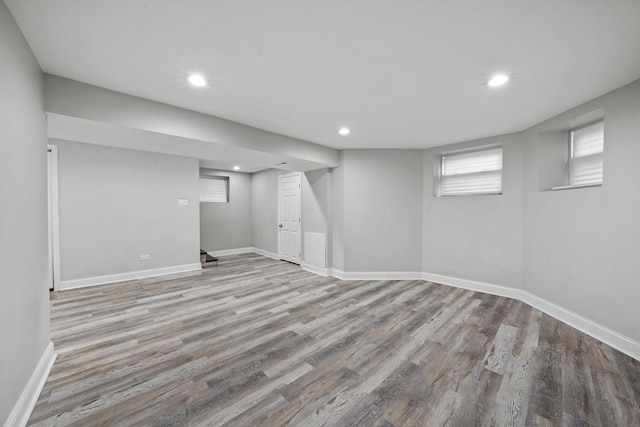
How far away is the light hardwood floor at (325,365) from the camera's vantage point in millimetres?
1574

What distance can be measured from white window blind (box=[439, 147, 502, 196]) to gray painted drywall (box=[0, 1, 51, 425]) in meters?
5.07

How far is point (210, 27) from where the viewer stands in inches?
60.5

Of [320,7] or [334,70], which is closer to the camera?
[320,7]

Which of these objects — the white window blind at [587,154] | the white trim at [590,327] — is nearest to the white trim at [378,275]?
the white trim at [590,327]

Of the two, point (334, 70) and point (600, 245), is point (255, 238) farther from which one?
point (600, 245)

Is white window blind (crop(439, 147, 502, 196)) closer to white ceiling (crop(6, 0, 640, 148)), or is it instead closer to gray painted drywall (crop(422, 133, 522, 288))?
gray painted drywall (crop(422, 133, 522, 288))

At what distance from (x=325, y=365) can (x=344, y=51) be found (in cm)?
247

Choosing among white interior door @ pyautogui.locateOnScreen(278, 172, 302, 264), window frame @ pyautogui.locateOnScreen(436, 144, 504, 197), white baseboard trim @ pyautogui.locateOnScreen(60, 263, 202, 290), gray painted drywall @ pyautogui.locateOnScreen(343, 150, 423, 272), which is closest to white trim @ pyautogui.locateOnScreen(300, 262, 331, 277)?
white interior door @ pyautogui.locateOnScreen(278, 172, 302, 264)

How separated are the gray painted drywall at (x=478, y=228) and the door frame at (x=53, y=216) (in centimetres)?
597

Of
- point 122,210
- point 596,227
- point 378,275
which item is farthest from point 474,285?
point 122,210

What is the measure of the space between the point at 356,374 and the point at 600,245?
2854mm

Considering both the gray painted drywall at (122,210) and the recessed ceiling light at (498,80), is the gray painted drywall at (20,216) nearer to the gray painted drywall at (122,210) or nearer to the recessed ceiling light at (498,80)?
the gray painted drywall at (122,210)

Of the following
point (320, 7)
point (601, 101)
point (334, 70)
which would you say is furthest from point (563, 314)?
point (320, 7)

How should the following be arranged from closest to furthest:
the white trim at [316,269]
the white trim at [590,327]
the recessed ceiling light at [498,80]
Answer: the recessed ceiling light at [498,80]
the white trim at [590,327]
the white trim at [316,269]
